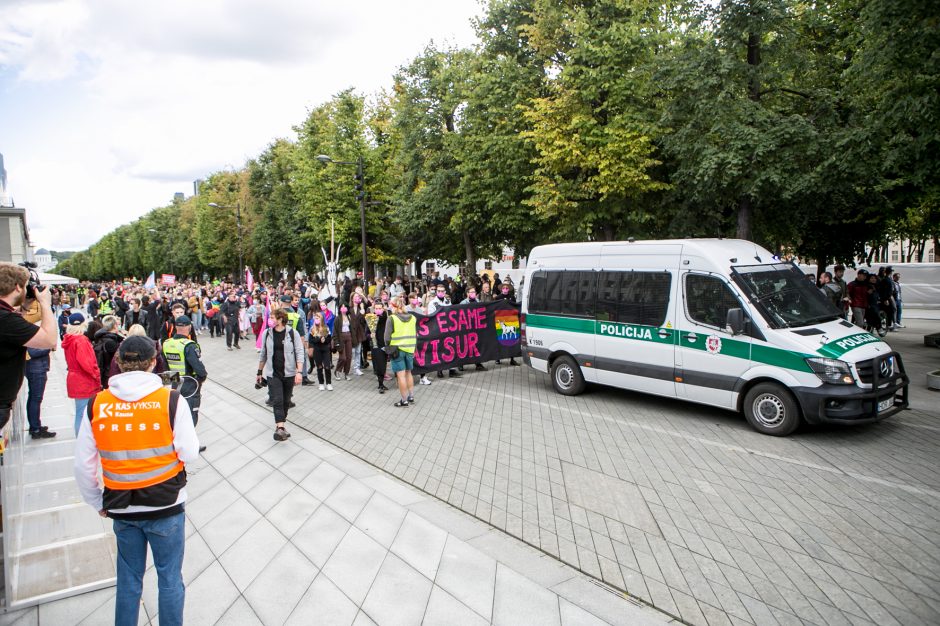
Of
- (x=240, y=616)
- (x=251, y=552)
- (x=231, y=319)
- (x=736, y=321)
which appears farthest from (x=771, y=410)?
(x=231, y=319)

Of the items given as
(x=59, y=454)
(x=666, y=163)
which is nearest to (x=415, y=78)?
(x=666, y=163)

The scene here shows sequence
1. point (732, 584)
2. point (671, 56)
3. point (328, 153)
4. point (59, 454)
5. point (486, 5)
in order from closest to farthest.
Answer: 1. point (732, 584)
2. point (59, 454)
3. point (671, 56)
4. point (486, 5)
5. point (328, 153)

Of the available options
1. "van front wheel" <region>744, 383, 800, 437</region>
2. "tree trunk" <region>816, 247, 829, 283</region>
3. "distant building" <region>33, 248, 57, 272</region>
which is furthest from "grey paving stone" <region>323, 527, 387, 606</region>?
"distant building" <region>33, 248, 57, 272</region>

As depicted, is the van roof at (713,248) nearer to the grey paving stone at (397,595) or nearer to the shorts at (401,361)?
the shorts at (401,361)

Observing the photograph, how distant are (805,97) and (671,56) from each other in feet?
14.1

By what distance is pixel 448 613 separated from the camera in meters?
4.18

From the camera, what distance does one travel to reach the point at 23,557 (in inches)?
191

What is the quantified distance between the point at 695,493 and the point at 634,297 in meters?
4.13

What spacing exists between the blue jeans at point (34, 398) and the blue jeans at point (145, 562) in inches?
268

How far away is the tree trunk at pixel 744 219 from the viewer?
1606 cm

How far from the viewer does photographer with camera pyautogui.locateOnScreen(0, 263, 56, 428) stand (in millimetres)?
3768

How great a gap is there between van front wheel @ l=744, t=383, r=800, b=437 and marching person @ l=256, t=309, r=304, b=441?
20.8 ft

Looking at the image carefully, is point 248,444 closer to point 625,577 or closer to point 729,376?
point 625,577

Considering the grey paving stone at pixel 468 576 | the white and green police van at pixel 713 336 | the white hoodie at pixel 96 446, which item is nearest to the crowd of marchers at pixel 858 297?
the white and green police van at pixel 713 336
